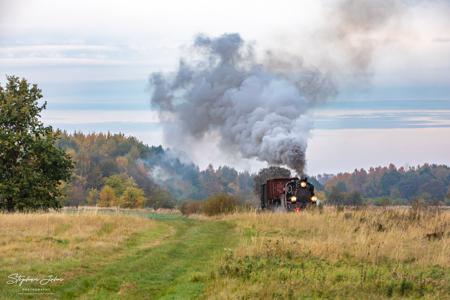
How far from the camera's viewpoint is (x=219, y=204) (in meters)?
59.1

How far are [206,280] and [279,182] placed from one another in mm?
32683

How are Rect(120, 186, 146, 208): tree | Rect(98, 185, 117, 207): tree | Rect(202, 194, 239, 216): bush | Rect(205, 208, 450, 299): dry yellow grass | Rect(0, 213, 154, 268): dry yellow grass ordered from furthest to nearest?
Rect(98, 185, 117, 207): tree → Rect(120, 186, 146, 208): tree → Rect(202, 194, 239, 216): bush → Rect(0, 213, 154, 268): dry yellow grass → Rect(205, 208, 450, 299): dry yellow grass

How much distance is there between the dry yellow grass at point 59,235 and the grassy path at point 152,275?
1.50m

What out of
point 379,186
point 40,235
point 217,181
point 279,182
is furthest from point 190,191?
point 40,235

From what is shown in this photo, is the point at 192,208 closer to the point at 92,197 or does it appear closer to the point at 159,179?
the point at 92,197

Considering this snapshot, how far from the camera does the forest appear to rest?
116 metres

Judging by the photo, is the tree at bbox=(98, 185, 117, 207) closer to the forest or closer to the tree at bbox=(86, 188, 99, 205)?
the forest

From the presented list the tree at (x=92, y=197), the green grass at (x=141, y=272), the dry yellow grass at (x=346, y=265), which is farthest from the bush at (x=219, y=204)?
the tree at (x=92, y=197)

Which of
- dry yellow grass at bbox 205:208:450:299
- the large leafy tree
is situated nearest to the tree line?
the large leafy tree

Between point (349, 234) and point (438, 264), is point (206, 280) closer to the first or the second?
point (438, 264)

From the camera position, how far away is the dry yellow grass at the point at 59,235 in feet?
71.0

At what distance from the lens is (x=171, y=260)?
72.6ft

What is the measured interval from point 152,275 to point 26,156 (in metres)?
31.2

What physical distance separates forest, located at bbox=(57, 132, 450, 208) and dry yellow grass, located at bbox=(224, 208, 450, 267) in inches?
2751
